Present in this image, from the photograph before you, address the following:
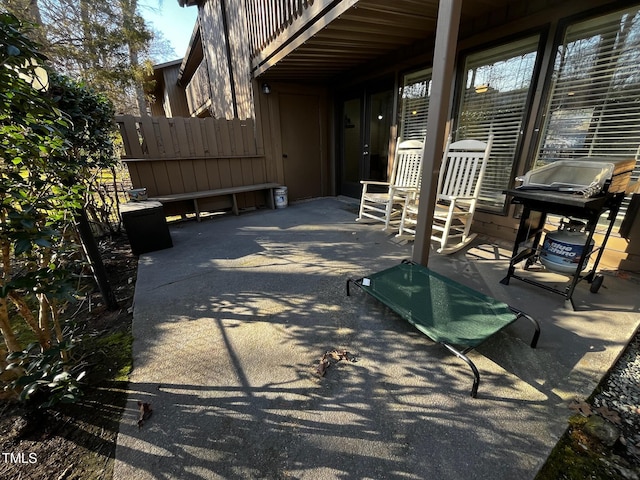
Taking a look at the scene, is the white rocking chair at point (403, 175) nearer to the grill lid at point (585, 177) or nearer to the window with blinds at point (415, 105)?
the window with blinds at point (415, 105)

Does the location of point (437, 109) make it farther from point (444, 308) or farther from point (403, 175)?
point (403, 175)

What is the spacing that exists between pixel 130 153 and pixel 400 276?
4.23 m

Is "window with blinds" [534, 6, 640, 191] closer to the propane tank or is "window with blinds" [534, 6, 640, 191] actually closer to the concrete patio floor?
the propane tank

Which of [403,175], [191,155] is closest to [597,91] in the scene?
[403,175]

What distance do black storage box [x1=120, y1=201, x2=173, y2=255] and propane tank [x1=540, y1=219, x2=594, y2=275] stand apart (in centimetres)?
387

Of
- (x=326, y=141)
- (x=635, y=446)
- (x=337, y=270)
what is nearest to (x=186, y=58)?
(x=326, y=141)

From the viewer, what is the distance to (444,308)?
1.69 metres

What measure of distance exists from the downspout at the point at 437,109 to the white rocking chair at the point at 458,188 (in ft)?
2.41

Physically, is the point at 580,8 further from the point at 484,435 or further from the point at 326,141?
the point at 326,141

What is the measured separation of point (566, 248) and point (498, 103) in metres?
2.01

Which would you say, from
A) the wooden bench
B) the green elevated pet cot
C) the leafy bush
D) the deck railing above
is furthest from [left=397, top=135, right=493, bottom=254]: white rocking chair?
the leafy bush

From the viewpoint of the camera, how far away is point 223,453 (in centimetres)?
108

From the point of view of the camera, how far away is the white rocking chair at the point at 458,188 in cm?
284

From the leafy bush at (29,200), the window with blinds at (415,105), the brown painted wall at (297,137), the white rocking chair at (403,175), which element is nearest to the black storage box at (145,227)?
the leafy bush at (29,200)
